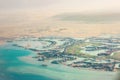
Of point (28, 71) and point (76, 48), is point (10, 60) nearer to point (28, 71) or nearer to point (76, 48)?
point (28, 71)

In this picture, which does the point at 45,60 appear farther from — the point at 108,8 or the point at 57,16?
the point at 108,8

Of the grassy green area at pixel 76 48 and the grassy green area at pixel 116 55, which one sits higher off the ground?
the grassy green area at pixel 76 48

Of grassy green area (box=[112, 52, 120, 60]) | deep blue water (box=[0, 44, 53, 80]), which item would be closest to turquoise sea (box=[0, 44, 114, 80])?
deep blue water (box=[0, 44, 53, 80])

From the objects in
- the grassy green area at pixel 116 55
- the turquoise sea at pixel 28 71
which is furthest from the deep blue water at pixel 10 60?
the grassy green area at pixel 116 55

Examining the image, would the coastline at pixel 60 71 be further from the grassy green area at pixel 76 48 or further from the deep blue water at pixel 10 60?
the grassy green area at pixel 76 48

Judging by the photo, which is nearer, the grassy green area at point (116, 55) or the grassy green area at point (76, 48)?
the grassy green area at point (116, 55)

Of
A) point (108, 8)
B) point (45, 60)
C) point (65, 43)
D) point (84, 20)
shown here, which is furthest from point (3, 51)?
point (108, 8)

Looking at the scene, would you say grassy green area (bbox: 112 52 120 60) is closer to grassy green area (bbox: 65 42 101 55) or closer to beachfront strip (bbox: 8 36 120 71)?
beachfront strip (bbox: 8 36 120 71)
